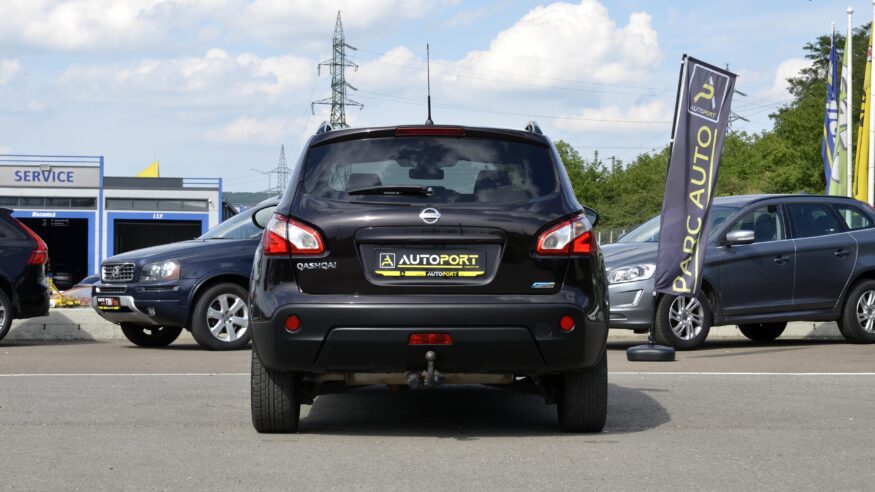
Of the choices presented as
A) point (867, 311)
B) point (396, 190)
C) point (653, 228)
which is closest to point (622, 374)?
point (396, 190)

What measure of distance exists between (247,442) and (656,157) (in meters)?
104

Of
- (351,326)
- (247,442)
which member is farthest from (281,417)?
(351,326)

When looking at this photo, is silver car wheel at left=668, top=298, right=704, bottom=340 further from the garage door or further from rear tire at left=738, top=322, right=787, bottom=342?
the garage door

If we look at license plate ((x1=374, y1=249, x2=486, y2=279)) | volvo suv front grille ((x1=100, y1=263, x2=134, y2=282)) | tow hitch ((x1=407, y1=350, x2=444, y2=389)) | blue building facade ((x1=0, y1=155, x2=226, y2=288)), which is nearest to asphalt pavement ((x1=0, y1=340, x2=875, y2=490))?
tow hitch ((x1=407, y1=350, x2=444, y2=389))

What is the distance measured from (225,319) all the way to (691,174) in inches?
204

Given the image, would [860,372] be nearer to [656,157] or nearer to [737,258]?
[737,258]

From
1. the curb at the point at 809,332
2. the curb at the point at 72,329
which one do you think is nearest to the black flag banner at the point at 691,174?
the curb at the point at 72,329

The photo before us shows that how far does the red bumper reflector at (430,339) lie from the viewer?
21.1 feet

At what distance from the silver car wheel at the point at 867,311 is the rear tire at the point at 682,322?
223cm

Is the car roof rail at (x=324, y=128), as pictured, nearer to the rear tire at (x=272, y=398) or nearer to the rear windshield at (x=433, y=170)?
the rear windshield at (x=433, y=170)

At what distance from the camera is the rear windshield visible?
6.75m

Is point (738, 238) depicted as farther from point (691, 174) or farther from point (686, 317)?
point (691, 174)

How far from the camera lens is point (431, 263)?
6523 mm

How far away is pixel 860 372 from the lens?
1115 centimetres
